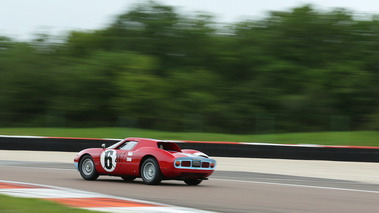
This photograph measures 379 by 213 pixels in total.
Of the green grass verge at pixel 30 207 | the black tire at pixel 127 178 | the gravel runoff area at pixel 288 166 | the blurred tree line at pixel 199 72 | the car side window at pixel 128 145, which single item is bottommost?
the gravel runoff area at pixel 288 166

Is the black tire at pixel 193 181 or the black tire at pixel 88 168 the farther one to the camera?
the black tire at pixel 88 168

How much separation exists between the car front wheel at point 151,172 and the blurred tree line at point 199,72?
675 inches

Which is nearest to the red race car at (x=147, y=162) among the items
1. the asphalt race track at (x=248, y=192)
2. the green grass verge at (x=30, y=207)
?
the asphalt race track at (x=248, y=192)

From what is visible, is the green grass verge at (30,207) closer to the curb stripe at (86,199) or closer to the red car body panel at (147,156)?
the curb stripe at (86,199)

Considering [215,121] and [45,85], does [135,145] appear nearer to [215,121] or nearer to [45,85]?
[215,121]

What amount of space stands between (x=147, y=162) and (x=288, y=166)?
24.4 feet

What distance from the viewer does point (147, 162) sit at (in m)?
10.9

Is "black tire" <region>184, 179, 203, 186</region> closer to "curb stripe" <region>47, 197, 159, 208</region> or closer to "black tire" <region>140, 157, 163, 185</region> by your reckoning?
"black tire" <region>140, 157, 163, 185</region>

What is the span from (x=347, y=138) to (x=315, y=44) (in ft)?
48.6

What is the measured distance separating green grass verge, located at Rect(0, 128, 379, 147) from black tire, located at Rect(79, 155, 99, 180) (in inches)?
469

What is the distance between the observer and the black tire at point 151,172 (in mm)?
10672

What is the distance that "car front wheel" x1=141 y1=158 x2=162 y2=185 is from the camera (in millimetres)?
10677

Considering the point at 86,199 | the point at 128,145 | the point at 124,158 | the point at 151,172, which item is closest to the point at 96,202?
the point at 86,199

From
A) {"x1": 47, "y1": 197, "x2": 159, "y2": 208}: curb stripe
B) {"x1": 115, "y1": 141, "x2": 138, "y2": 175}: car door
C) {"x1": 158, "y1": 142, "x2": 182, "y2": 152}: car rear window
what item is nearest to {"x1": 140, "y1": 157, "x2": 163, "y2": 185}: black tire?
{"x1": 115, "y1": 141, "x2": 138, "y2": 175}: car door
